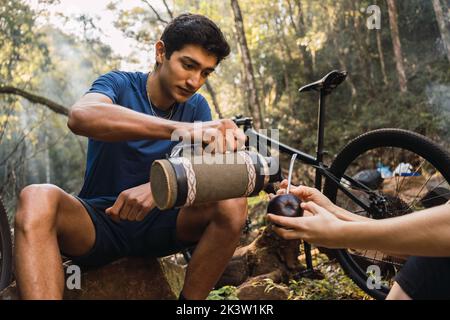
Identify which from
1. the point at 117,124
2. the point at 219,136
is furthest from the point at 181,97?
the point at 219,136

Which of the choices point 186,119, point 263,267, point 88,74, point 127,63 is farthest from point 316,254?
point 88,74

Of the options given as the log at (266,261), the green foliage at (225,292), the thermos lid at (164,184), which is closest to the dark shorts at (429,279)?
the thermos lid at (164,184)

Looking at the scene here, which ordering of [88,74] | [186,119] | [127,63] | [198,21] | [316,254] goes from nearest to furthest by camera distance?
1. [198,21]
2. [186,119]
3. [316,254]
4. [127,63]
5. [88,74]

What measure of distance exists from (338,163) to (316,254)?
1.70 m

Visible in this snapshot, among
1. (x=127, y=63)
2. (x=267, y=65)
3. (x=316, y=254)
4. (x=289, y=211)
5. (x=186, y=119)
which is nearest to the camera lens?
(x=289, y=211)

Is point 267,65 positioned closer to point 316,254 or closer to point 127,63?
point 127,63

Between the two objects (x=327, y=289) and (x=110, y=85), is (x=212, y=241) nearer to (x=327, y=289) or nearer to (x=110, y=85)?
(x=110, y=85)

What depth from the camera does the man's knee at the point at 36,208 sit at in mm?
1615

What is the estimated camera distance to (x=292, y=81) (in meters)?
18.8

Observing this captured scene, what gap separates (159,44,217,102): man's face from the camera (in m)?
2.27

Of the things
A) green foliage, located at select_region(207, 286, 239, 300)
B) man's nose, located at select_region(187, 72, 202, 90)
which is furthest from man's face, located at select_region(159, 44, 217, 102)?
green foliage, located at select_region(207, 286, 239, 300)

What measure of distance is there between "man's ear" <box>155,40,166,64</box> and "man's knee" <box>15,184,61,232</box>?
1064 millimetres

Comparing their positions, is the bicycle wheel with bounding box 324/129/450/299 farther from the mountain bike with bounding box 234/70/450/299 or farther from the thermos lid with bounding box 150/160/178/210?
the thermos lid with bounding box 150/160/178/210
